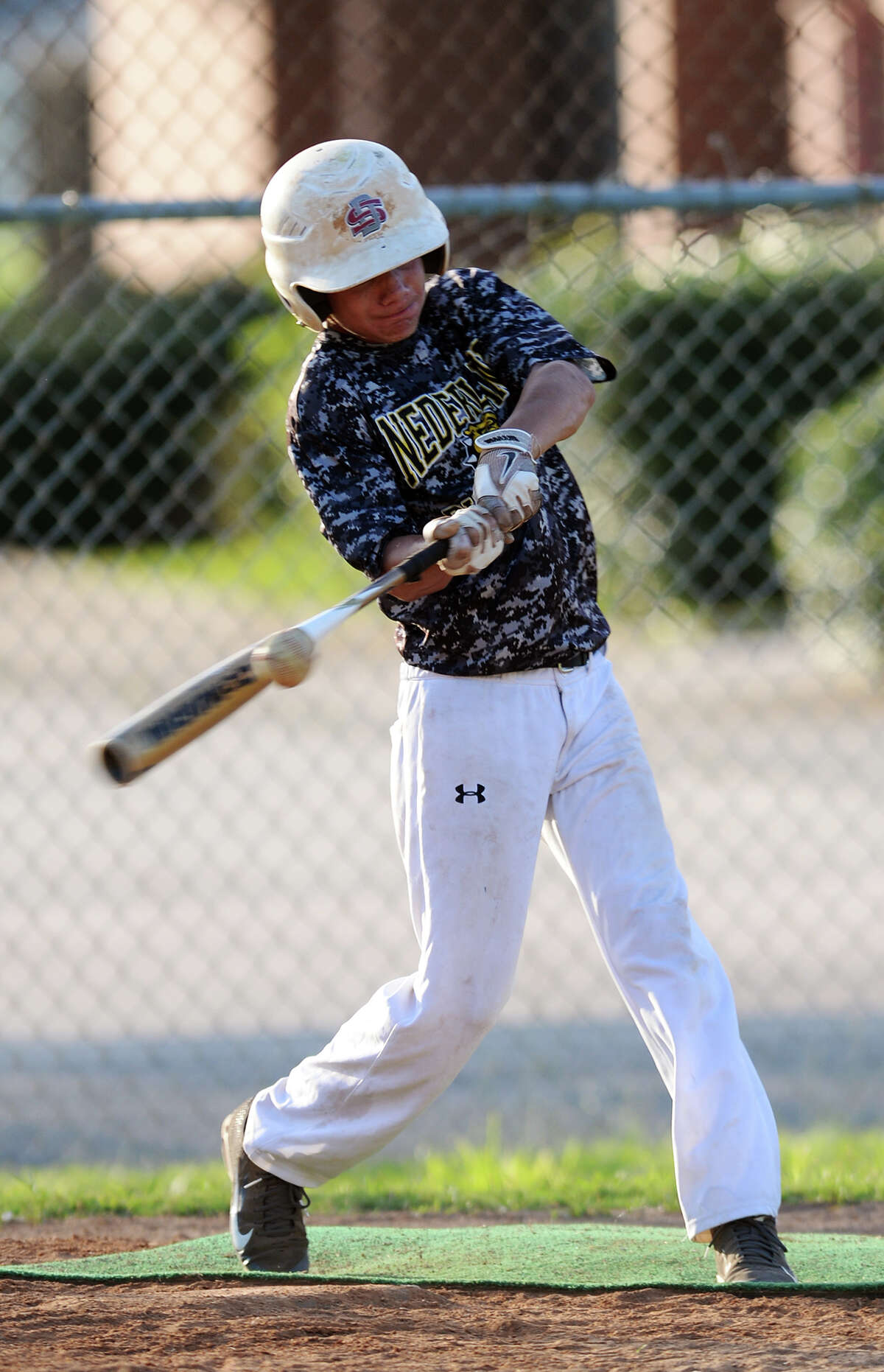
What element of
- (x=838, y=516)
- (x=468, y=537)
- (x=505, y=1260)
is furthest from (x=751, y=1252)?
(x=838, y=516)

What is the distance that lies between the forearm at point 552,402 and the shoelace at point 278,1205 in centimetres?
143

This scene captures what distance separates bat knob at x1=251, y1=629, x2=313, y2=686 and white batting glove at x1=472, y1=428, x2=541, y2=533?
0.40 m

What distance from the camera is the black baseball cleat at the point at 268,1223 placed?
3.13 m

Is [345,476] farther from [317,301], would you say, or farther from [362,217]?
[362,217]

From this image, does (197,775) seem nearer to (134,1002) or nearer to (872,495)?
(134,1002)

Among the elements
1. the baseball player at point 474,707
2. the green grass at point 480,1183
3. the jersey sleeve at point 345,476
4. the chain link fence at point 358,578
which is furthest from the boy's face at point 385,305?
the green grass at point 480,1183

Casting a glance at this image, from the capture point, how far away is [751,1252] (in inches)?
112

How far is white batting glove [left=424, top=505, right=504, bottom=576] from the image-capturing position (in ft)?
8.59

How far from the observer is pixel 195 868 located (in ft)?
22.8

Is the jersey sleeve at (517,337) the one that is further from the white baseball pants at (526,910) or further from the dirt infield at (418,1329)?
the dirt infield at (418,1329)

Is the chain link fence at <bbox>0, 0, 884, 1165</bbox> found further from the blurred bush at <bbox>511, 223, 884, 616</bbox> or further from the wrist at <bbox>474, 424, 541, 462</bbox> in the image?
the wrist at <bbox>474, 424, 541, 462</bbox>

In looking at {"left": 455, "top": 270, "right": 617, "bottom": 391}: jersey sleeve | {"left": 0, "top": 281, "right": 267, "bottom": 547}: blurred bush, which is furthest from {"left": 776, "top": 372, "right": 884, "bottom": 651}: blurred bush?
{"left": 455, "top": 270, "right": 617, "bottom": 391}: jersey sleeve

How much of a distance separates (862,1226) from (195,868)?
391 cm

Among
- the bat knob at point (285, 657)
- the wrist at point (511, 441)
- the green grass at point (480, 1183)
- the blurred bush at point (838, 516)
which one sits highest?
the blurred bush at point (838, 516)
